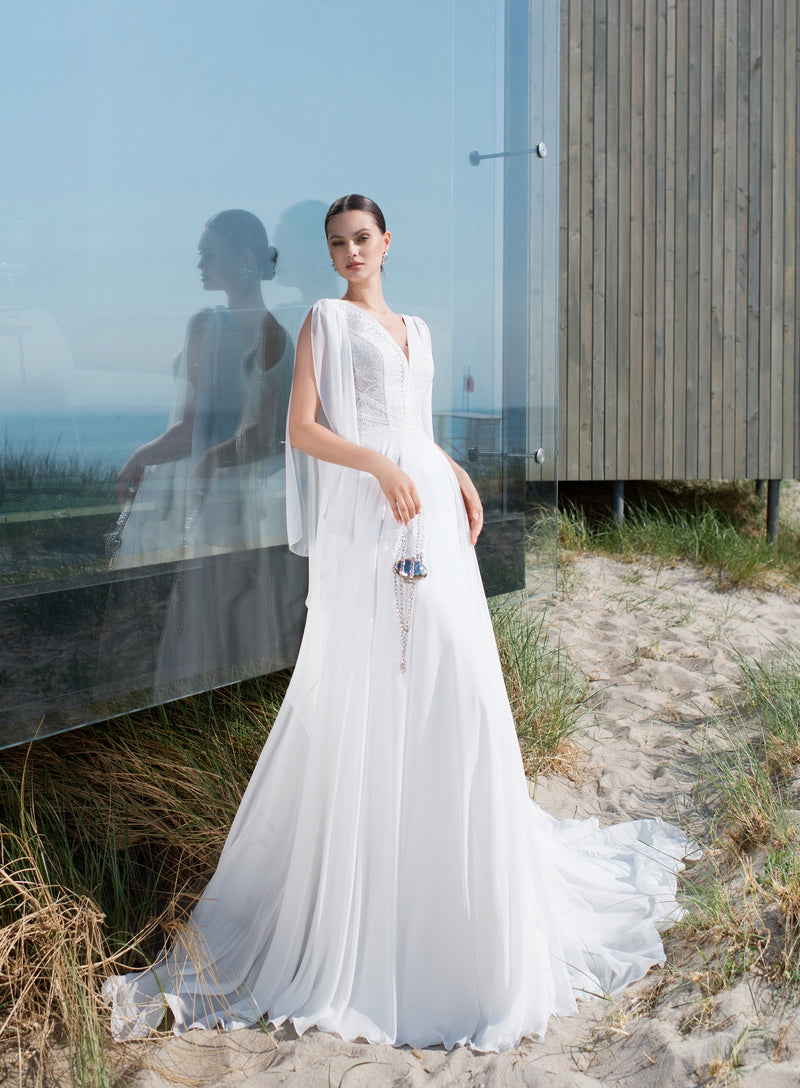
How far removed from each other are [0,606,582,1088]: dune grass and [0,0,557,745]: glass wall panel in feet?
1.41

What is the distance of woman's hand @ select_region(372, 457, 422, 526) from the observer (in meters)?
2.36

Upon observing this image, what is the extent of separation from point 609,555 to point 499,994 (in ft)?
14.6

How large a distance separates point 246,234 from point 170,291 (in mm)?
359

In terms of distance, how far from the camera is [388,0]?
3438 mm

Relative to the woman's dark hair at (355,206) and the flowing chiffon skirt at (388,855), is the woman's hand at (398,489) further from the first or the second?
the woman's dark hair at (355,206)

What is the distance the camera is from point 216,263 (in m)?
2.92

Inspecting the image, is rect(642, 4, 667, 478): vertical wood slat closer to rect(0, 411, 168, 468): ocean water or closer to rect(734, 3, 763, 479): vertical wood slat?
rect(734, 3, 763, 479): vertical wood slat

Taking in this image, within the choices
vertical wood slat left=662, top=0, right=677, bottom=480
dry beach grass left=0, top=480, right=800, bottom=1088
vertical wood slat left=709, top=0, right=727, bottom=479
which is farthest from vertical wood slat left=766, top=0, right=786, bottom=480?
dry beach grass left=0, top=480, right=800, bottom=1088

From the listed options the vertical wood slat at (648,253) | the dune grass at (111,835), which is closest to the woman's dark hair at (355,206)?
the dune grass at (111,835)

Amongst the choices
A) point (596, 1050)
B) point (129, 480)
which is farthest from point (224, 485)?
point (596, 1050)

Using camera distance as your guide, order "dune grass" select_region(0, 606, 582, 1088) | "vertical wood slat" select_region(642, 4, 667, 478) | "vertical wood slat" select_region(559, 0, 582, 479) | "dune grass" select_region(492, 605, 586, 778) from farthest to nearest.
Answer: "vertical wood slat" select_region(642, 4, 667, 478), "vertical wood slat" select_region(559, 0, 582, 479), "dune grass" select_region(492, 605, 586, 778), "dune grass" select_region(0, 606, 582, 1088)

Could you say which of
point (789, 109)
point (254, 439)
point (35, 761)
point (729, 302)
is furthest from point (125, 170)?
point (789, 109)

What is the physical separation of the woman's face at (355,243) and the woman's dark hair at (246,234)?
454 mm

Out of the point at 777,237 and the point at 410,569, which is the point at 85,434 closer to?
the point at 410,569
